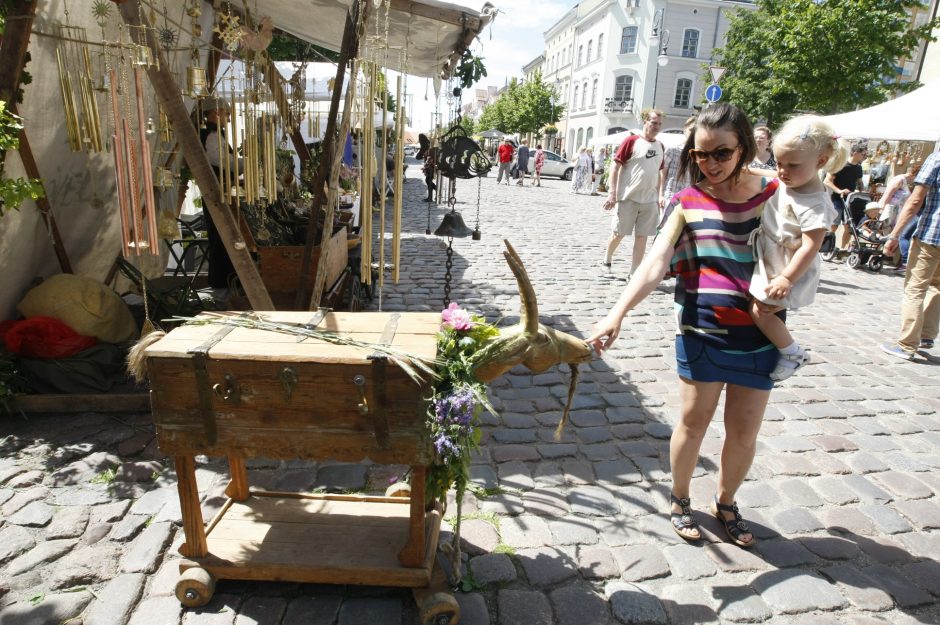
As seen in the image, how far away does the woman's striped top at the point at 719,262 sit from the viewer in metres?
2.48

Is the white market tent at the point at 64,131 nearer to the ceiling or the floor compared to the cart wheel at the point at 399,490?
nearer to the ceiling

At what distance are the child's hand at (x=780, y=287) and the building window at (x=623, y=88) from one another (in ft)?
149

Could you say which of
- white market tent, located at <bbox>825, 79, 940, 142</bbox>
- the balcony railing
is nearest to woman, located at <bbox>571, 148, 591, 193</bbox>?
white market tent, located at <bbox>825, 79, 940, 142</bbox>

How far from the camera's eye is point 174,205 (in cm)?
625

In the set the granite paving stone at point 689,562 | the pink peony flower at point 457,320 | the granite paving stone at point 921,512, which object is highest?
the pink peony flower at point 457,320

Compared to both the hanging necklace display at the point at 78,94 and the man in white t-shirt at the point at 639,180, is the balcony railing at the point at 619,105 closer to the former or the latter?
the man in white t-shirt at the point at 639,180

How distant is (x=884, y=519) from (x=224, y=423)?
3.44 m

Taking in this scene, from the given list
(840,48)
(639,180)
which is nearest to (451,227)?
(639,180)

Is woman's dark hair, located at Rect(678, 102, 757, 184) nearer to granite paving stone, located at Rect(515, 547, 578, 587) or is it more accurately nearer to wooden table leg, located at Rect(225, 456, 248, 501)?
granite paving stone, located at Rect(515, 547, 578, 587)

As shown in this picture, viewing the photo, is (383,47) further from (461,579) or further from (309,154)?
(309,154)

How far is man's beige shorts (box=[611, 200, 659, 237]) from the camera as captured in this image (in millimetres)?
7137

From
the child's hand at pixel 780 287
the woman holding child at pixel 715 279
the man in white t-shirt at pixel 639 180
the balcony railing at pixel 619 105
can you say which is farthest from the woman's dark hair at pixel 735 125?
the balcony railing at pixel 619 105

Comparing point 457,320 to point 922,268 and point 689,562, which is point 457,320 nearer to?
point 689,562

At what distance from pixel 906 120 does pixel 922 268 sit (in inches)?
222
